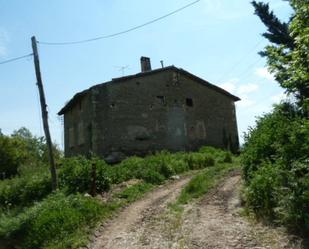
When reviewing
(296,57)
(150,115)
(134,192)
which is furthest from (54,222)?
(150,115)

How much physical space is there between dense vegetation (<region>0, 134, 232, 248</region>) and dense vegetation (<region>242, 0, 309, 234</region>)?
419cm

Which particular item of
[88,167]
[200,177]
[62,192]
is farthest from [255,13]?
[62,192]

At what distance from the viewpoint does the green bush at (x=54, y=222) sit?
10297mm

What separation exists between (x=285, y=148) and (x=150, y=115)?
15349 mm

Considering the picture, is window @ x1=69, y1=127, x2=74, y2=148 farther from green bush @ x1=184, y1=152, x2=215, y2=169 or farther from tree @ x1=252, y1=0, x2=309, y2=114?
tree @ x1=252, y1=0, x2=309, y2=114

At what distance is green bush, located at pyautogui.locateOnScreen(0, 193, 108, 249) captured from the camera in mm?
10297

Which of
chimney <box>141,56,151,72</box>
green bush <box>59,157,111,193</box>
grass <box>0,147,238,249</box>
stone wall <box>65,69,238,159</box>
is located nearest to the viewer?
grass <box>0,147,238,249</box>

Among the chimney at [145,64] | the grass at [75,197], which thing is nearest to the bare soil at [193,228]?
the grass at [75,197]

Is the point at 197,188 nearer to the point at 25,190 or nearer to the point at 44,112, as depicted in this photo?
the point at 44,112

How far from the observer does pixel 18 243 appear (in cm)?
1173

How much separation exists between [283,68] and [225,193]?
4.99m

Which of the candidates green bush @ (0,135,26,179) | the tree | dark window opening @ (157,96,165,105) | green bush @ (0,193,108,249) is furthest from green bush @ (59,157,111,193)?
green bush @ (0,135,26,179)

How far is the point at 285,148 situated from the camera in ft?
27.7

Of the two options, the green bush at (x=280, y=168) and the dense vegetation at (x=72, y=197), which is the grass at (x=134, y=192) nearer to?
the dense vegetation at (x=72, y=197)
